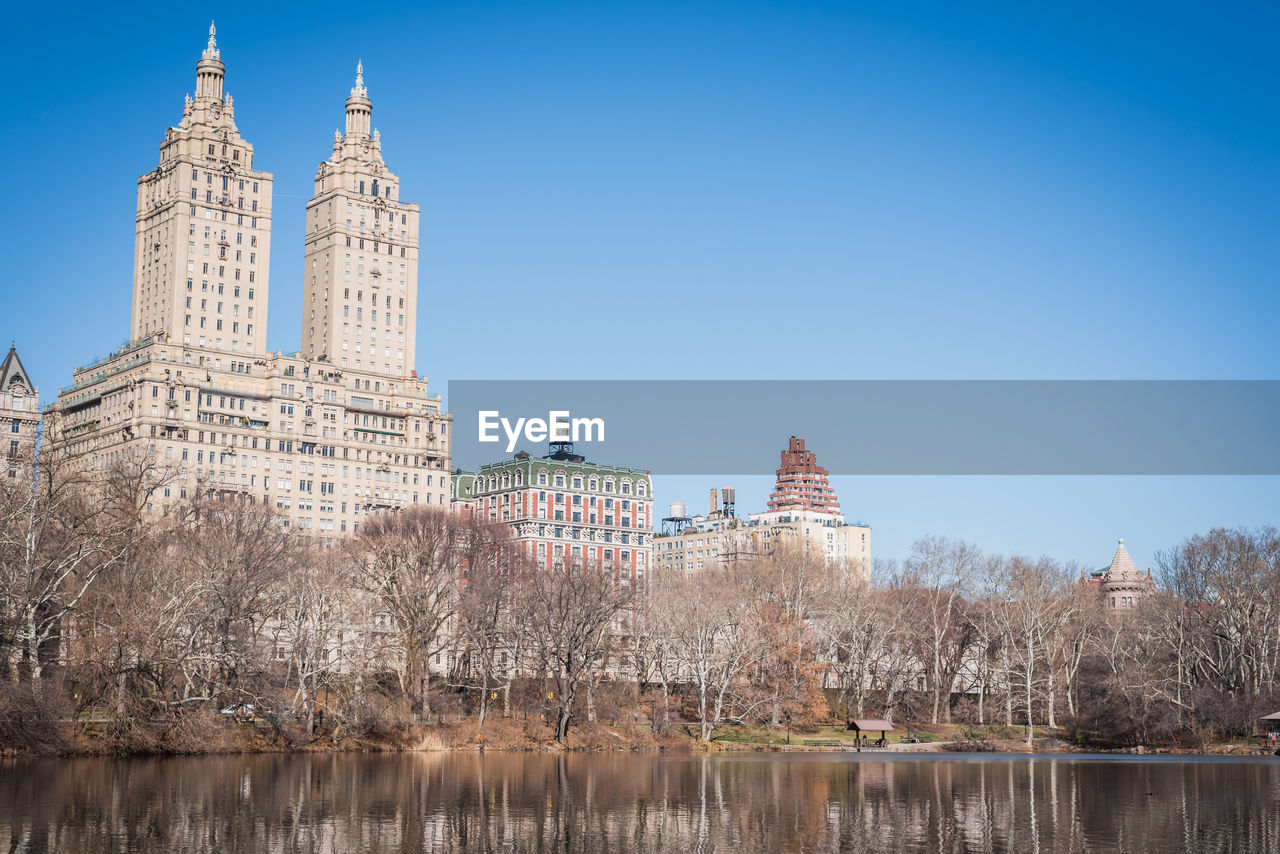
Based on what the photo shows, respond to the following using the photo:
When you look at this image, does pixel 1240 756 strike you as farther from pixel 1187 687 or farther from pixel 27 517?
pixel 27 517

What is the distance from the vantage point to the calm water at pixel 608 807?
1967 inches

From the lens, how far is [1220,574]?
128 m

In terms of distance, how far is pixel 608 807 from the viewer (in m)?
62.7

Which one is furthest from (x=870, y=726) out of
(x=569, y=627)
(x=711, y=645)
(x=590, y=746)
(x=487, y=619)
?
(x=487, y=619)

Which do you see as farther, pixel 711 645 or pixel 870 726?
pixel 870 726

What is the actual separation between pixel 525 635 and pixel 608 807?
2179 inches

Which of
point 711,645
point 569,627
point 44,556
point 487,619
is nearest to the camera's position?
point 44,556

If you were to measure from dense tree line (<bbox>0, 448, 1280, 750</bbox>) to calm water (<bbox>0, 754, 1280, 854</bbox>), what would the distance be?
7461mm

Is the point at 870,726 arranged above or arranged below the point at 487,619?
below

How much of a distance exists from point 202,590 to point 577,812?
1435 inches

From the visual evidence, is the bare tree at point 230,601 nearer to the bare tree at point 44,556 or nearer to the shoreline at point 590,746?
→ the shoreline at point 590,746

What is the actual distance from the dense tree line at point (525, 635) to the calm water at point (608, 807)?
294 inches

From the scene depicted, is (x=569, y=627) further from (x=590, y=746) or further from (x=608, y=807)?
(x=608, y=807)

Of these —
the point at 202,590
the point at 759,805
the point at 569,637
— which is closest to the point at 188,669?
the point at 202,590
